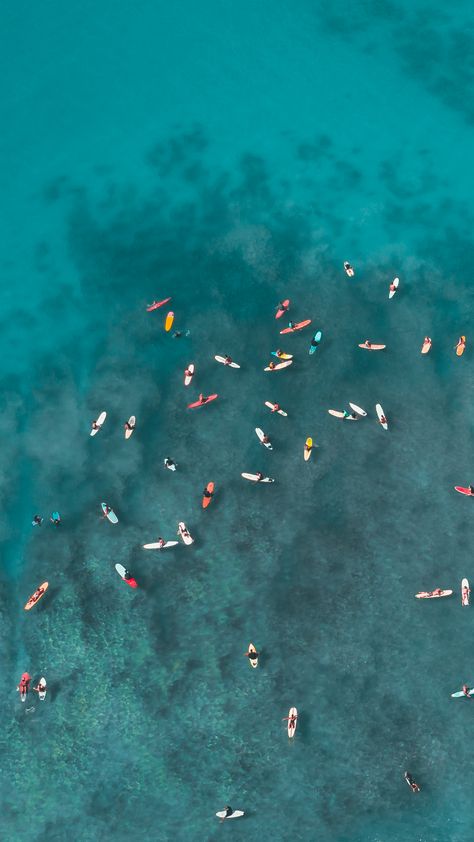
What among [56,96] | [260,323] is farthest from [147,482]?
[56,96]

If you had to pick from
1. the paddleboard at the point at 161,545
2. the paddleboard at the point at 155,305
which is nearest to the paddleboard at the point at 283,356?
the paddleboard at the point at 155,305

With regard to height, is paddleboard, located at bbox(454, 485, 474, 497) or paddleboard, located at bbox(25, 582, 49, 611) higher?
paddleboard, located at bbox(25, 582, 49, 611)

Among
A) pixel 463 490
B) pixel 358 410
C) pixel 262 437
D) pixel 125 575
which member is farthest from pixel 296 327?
pixel 125 575

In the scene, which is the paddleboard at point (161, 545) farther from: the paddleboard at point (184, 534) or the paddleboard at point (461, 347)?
the paddleboard at point (461, 347)

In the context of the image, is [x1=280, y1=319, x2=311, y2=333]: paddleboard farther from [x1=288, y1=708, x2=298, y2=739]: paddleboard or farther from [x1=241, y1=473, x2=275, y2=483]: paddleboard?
[x1=288, y1=708, x2=298, y2=739]: paddleboard

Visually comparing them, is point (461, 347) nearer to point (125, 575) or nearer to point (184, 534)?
point (184, 534)

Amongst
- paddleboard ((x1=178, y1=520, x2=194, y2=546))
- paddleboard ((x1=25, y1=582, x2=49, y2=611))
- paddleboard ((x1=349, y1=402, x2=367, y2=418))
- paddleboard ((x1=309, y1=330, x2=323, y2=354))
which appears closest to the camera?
paddleboard ((x1=25, y1=582, x2=49, y2=611))

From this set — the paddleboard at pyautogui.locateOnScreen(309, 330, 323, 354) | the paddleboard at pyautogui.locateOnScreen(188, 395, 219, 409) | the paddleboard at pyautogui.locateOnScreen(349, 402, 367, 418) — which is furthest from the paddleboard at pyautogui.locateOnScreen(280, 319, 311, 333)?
the paddleboard at pyautogui.locateOnScreen(188, 395, 219, 409)

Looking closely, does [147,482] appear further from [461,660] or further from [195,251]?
[461,660]
